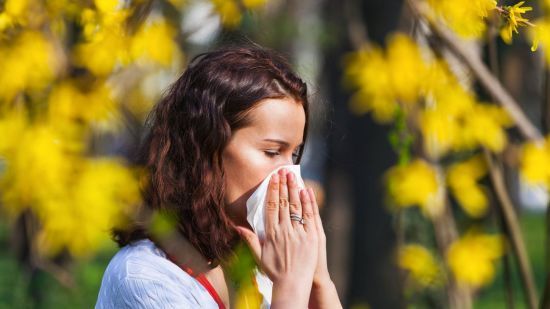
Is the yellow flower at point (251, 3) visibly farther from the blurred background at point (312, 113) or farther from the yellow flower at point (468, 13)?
the yellow flower at point (468, 13)

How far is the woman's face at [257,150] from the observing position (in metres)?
2.21

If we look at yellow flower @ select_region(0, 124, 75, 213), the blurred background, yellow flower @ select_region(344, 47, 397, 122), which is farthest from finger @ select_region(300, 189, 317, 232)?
yellow flower @ select_region(344, 47, 397, 122)

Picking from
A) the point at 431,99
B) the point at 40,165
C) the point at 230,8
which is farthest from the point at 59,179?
the point at 431,99

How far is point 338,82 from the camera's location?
743cm

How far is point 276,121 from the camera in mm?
2232

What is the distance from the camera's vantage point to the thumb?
7.11 ft

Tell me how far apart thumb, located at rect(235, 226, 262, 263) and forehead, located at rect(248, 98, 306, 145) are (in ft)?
0.68

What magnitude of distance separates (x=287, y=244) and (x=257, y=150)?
219 mm

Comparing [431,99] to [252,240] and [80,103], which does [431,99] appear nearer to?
[80,103]

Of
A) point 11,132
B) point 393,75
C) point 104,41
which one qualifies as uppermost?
point 393,75

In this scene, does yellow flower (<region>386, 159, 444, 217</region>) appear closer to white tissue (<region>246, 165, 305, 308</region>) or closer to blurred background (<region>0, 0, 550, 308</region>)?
blurred background (<region>0, 0, 550, 308</region>)

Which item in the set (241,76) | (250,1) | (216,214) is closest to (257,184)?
(216,214)

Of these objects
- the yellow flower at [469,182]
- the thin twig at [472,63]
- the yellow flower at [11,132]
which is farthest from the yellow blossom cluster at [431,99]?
the yellow flower at [11,132]

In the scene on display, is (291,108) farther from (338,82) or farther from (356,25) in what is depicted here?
(338,82)
